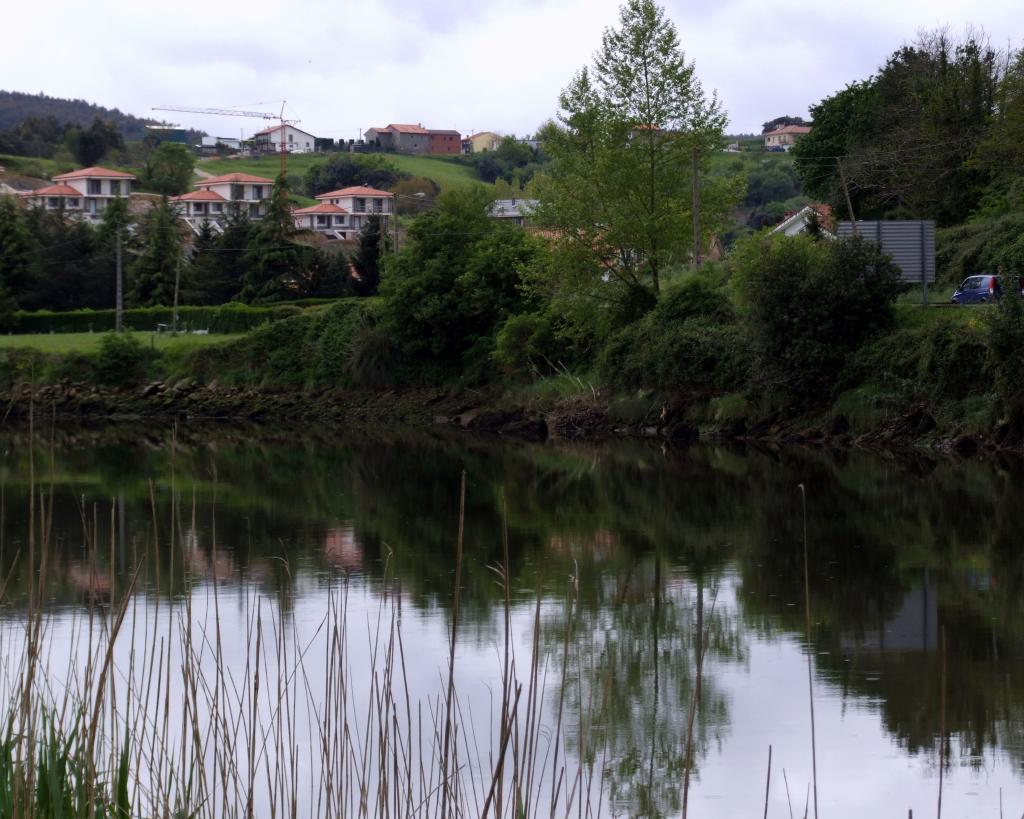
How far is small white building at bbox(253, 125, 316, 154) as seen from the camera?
179 metres

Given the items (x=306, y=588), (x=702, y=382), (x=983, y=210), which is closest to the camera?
(x=306, y=588)

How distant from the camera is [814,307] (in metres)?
32.4

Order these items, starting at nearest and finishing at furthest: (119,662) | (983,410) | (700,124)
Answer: (119,662) → (983,410) → (700,124)

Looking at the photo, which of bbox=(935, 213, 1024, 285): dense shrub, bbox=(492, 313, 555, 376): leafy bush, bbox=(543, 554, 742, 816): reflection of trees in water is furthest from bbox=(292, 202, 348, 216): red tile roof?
bbox=(543, 554, 742, 816): reflection of trees in water

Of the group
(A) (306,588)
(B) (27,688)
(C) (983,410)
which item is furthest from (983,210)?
(B) (27,688)

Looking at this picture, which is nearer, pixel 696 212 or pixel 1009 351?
pixel 1009 351

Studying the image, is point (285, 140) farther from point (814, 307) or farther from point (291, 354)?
point (814, 307)

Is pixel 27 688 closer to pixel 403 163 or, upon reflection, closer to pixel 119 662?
pixel 119 662

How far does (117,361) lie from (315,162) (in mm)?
102307

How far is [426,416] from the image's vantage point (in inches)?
1841

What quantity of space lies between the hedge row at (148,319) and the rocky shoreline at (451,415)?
28.2ft

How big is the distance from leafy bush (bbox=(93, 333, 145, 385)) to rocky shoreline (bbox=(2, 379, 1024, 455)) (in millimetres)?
541

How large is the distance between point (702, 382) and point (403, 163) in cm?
11596

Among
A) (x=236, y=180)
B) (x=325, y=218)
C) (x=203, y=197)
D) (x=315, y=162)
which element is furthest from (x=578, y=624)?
(x=315, y=162)
